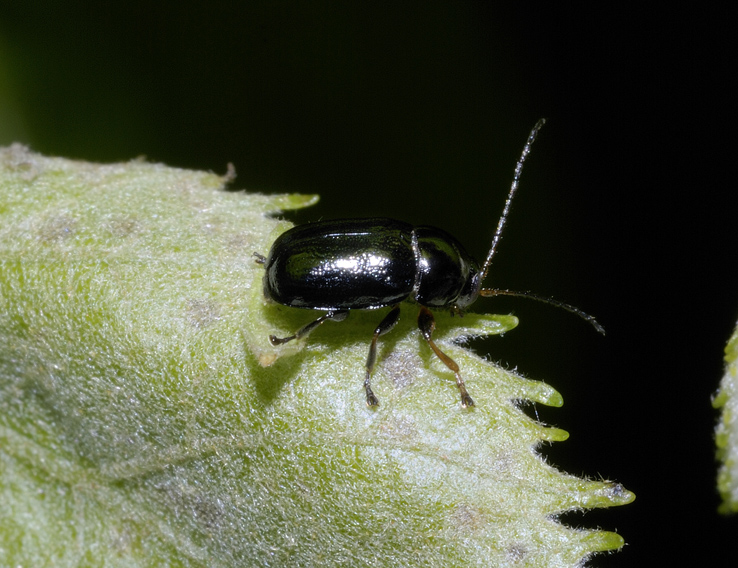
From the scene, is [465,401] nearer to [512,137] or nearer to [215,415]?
[215,415]

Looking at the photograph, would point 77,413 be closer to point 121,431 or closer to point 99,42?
point 121,431

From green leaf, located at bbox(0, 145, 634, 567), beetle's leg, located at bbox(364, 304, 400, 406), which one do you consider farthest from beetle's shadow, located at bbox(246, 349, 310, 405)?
beetle's leg, located at bbox(364, 304, 400, 406)

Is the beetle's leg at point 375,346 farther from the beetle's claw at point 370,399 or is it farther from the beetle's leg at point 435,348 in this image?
the beetle's leg at point 435,348

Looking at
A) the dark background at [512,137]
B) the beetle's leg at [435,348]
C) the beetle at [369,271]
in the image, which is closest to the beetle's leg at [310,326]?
the beetle at [369,271]

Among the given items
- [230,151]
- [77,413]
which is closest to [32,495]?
[77,413]

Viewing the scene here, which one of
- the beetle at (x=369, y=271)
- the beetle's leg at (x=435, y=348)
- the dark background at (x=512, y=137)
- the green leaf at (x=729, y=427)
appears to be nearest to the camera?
the green leaf at (x=729, y=427)

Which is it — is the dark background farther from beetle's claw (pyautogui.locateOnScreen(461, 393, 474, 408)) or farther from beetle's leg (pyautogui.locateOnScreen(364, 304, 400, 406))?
beetle's claw (pyautogui.locateOnScreen(461, 393, 474, 408))
